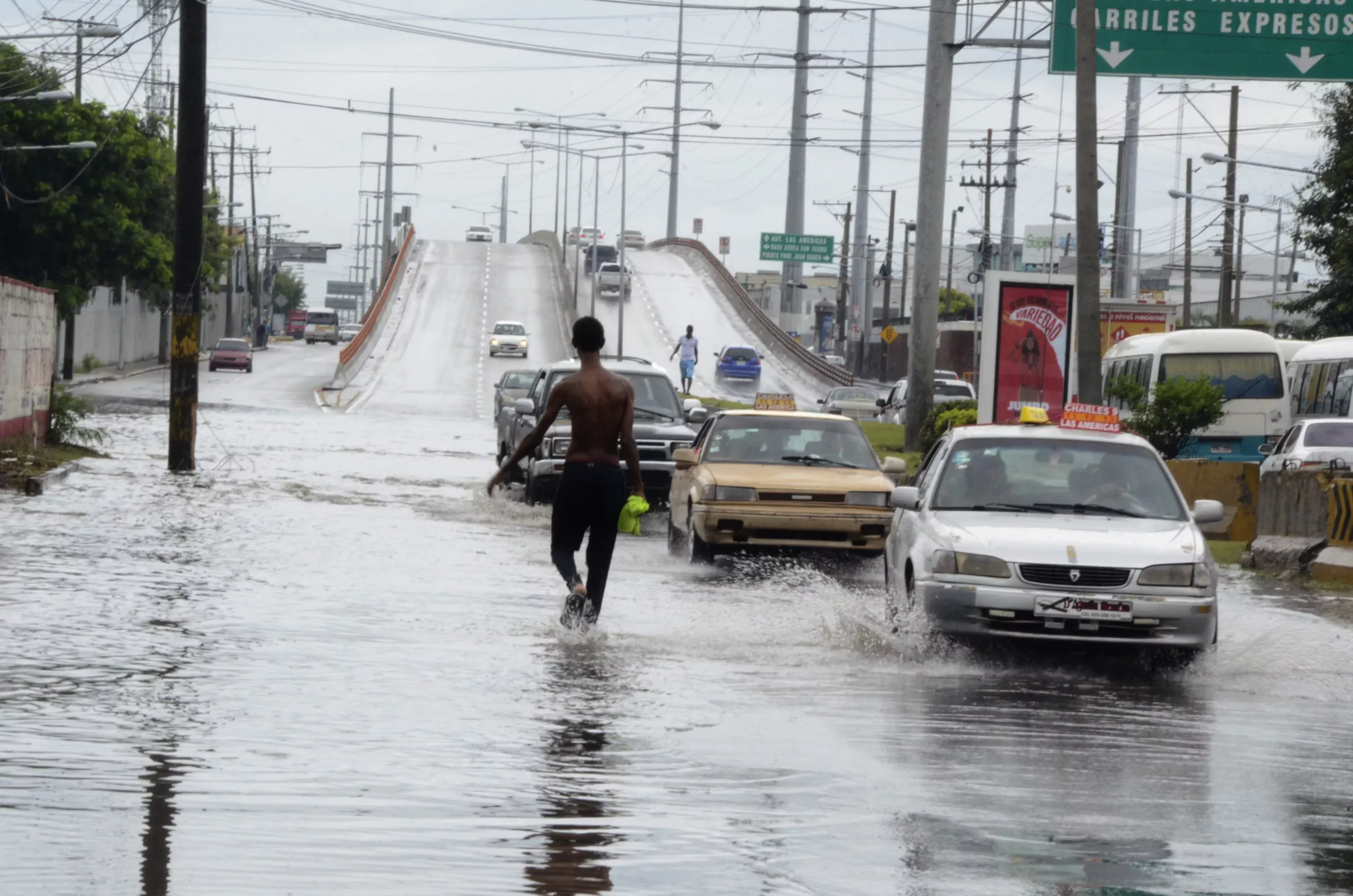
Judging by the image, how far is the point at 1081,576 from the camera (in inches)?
430

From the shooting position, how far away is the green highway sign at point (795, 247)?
10206 cm

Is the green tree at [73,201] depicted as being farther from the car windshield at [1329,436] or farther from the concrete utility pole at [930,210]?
the car windshield at [1329,436]

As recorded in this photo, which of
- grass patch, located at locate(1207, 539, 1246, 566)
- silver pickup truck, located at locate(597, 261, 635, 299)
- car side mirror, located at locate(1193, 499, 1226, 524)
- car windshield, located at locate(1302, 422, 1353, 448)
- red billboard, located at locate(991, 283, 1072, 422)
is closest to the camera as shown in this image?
car side mirror, located at locate(1193, 499, 1226, 524)

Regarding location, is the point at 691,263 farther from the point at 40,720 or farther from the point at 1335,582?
the point at 40,720

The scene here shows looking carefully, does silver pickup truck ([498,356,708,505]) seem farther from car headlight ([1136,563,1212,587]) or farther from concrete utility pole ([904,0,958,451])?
car headlight ([1136,563,1212,587])

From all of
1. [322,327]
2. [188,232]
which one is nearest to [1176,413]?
[188,232]

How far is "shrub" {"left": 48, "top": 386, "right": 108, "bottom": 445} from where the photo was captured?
2867cm

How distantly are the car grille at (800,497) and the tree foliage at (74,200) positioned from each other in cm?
4606

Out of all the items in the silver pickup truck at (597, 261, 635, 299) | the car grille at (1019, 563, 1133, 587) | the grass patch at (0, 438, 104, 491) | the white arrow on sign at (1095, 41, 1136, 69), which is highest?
the white arrow on sign at (1095, 41, 1136, 69)

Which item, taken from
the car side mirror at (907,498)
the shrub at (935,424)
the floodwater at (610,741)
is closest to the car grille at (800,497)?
the floodwater at (610,741)

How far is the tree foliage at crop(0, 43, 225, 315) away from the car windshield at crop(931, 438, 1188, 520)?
50.1 meters

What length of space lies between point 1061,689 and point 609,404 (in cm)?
301

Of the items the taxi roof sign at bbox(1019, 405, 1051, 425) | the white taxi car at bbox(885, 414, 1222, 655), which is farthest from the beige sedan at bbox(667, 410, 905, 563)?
the white taxi car at bbox(885, 414, 1222, 655)

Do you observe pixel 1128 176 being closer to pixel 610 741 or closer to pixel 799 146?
pixel 799 146
